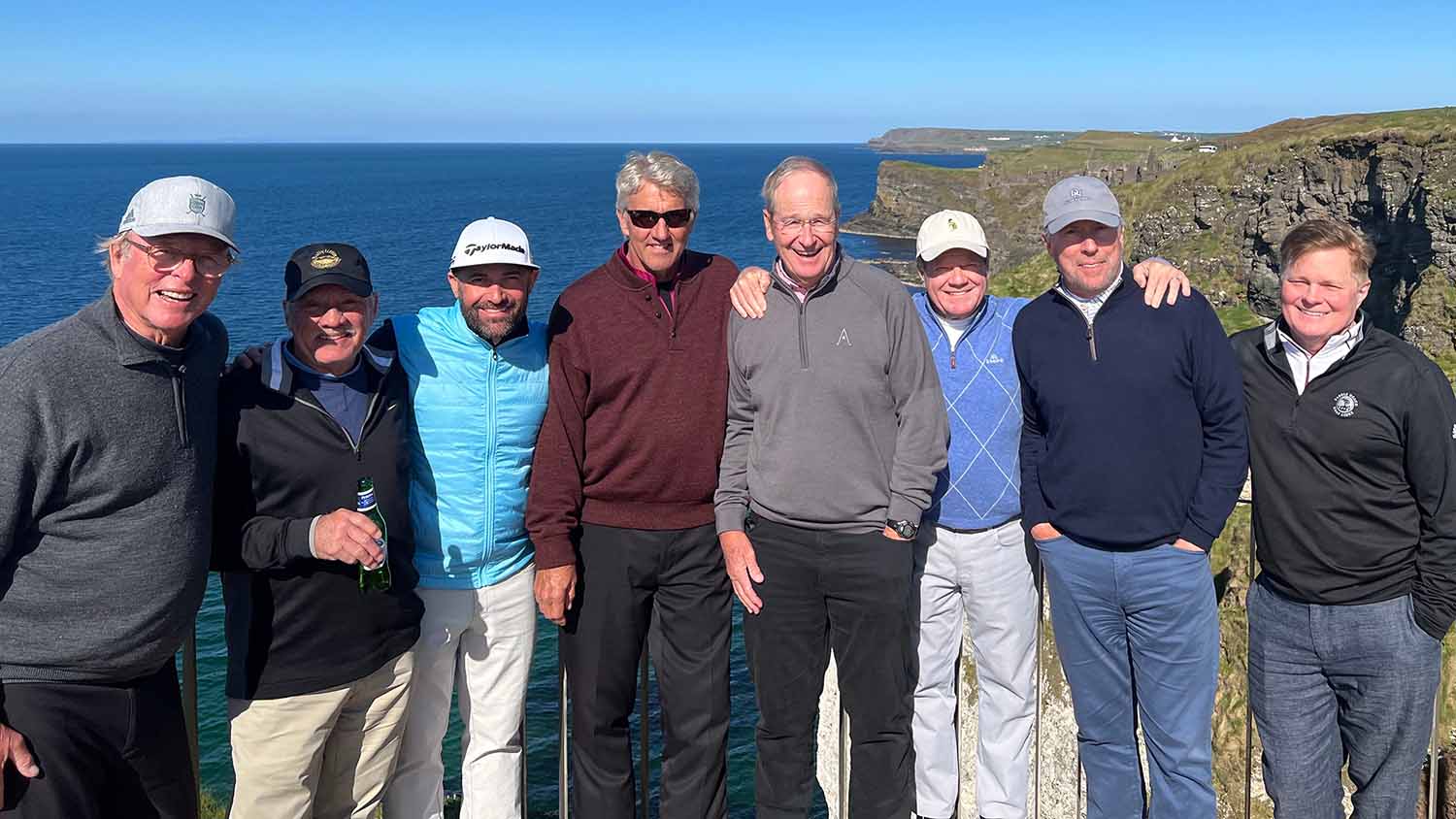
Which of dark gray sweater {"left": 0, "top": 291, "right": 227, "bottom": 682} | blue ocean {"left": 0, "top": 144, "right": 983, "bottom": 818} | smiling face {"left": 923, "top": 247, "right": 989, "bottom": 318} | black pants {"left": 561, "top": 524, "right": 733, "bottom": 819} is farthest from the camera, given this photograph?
blue ocean {"left": 0, "top": 144, "right": 983, "bottom": 818}

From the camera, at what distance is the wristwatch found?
4023mm

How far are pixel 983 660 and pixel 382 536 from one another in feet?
8.45

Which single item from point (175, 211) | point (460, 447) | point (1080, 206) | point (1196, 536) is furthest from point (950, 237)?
point (175, 211)

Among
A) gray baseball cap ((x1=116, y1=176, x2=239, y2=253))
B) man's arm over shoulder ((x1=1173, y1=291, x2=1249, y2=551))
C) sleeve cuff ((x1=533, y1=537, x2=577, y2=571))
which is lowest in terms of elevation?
sleeve cuff ((x1=533, y1=537, x2=577, y2=571))

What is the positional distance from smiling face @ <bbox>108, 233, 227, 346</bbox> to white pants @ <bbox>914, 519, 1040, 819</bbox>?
3.02 metres

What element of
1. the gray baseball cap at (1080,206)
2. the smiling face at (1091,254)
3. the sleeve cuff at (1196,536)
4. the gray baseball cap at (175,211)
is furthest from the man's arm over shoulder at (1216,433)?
the gray baseball cap at (175,211)

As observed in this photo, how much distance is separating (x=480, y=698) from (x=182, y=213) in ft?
7.50

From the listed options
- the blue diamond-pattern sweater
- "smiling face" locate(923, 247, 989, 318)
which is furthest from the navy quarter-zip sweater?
"smiling face" locate(923, 247, 989, 318)

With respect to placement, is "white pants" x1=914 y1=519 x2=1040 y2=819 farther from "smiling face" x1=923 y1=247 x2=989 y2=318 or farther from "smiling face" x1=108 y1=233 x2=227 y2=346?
"smiling face" x1=108 y1=233 x2=227 y2=346

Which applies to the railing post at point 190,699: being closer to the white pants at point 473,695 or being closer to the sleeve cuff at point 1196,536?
the white pants at point 473,695

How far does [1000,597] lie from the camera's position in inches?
173

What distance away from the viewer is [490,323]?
4254 mm

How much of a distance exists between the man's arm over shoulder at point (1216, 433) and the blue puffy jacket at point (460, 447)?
2739 mm

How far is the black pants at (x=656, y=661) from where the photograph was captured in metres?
4.22
